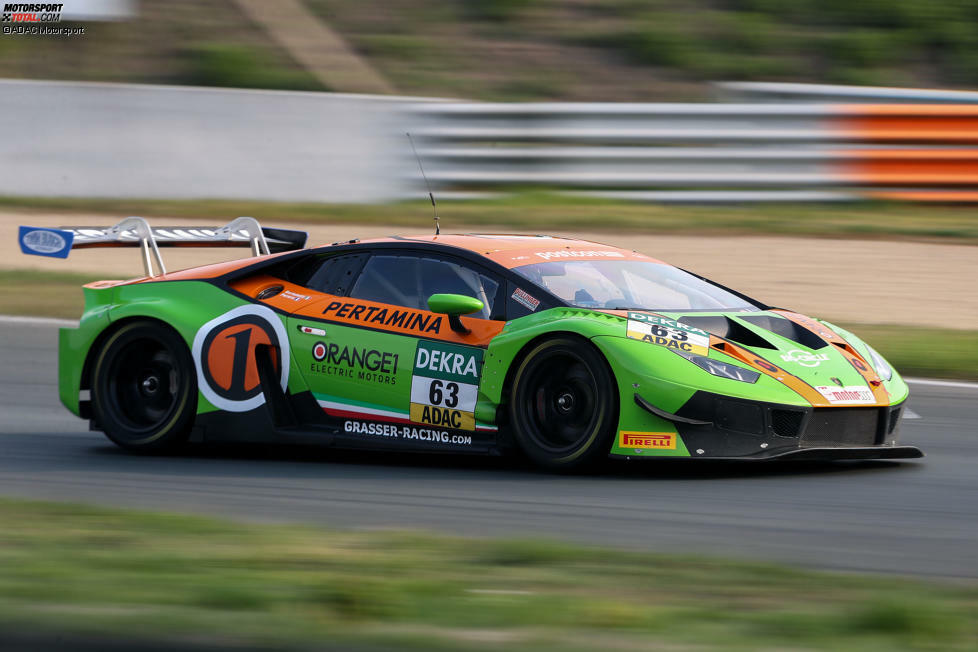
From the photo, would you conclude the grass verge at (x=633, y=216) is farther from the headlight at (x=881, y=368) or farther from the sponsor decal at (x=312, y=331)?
the headlight at (x=881, y=368)

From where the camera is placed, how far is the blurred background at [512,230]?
4.14 meters

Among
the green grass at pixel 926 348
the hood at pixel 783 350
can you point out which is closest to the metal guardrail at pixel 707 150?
the green grass at pixel 926 348

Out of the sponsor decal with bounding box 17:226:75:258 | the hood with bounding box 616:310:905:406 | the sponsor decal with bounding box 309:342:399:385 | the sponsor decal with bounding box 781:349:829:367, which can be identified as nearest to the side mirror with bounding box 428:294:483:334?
the sponsor decal with bounding box 309:342:399:385

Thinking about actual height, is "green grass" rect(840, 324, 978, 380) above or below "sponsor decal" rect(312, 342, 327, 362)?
above

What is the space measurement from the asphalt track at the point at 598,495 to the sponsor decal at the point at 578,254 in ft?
3.61

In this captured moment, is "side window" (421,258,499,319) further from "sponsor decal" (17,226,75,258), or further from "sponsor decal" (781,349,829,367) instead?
"sponsor decal" (17,226,75,258)

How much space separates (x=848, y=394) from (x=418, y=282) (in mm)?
2213

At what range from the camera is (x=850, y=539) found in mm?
5492

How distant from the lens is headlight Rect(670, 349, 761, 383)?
659 cm

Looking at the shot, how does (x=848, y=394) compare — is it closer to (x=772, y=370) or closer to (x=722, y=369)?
(x=772, y=370)

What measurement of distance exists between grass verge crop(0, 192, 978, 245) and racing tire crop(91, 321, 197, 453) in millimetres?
8250

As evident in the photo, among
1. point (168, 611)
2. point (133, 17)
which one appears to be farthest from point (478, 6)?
point (168, 611)

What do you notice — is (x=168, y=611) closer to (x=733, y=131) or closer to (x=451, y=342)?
(x=451, y=342)

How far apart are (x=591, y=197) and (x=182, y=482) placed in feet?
33.9
